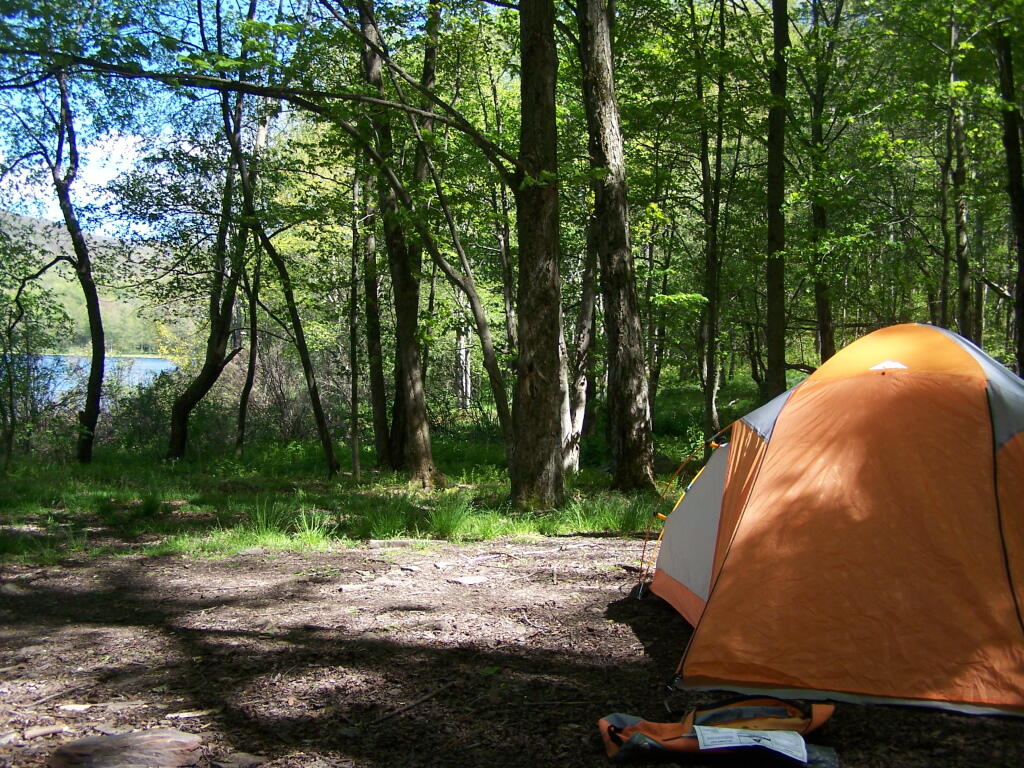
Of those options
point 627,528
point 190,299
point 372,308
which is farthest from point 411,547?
point 190,299

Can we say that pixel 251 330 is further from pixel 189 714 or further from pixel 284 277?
pixel 189 714

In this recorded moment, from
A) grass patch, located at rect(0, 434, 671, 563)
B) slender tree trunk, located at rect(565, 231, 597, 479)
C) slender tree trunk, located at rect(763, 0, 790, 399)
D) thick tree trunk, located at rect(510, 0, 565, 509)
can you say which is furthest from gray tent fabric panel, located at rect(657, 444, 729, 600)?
slender tree trunk, located at rect(565, 231, 597, 479)

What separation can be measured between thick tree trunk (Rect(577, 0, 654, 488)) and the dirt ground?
12.5ft

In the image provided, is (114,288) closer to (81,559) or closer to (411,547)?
(81,559)

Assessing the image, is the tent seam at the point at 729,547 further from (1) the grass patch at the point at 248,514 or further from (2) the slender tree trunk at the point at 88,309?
(2) the slender tree trunk at the point at 88,309

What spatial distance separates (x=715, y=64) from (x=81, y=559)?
1087cm

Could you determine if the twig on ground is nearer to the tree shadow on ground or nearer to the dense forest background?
the tree shadow on ground

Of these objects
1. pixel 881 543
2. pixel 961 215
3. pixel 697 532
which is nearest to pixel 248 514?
pixel 697 532

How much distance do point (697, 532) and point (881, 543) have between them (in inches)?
44.3

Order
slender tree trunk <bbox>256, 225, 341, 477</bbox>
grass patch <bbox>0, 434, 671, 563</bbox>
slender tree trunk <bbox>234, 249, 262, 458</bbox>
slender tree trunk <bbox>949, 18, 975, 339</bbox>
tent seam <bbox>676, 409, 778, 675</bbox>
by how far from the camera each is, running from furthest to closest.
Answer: slender tree trunk <bbox>234, 249, 262, 458</bbox>
slender tree trunk <bbox>949, 18, 975, 339</bbox>
slender tree trunk <bbox>256, 225, 341, 477</bbox>
grass patch <bbox>0, 434, 671, 563</bbox>
tent seam <bbox>676, 409, 778, 675</bbox>

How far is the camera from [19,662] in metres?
3.89

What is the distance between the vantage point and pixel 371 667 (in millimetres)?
3719

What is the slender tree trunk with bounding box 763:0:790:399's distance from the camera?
1218 centimetres

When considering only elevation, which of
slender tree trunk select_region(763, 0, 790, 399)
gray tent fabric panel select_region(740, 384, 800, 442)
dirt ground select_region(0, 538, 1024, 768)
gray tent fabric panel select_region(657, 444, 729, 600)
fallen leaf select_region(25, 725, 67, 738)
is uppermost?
slender tree trunk select_region(763, 0, 790, 399)
